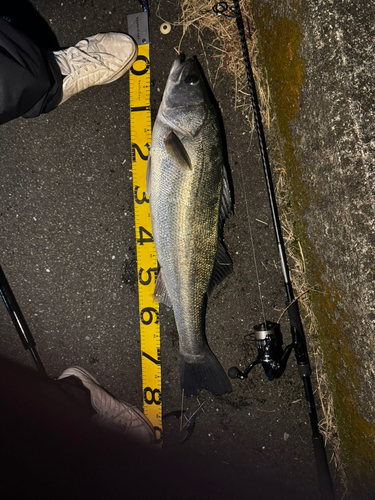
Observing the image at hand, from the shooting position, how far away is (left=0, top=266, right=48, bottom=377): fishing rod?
9.14 feet

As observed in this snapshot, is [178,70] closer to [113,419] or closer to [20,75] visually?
[20,75]

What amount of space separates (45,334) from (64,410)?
757mm

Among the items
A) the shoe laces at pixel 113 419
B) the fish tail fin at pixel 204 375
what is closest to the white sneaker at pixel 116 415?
the shoe laces at pixel 113 419

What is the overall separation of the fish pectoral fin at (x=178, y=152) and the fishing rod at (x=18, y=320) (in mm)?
2014

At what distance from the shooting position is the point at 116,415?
2881mm

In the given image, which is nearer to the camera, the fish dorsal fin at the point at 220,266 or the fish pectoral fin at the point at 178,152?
the fish pectoral fin at the point at 178,152

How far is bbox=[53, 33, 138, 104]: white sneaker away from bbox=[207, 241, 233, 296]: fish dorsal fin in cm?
184

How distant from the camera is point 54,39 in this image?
275cm

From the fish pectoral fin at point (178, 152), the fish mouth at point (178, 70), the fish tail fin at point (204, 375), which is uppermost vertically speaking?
the fish mouth at point (178, 70)

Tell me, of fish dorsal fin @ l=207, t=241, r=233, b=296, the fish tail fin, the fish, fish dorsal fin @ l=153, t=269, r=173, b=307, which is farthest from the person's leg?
the fish tail fin

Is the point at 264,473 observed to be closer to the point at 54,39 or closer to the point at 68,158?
the point at 68,158

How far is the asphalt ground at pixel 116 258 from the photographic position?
8.96 ft

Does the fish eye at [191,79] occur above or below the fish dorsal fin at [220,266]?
above

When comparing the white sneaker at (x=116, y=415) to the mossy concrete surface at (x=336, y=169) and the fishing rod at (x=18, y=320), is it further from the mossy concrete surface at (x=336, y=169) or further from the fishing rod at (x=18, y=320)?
the mossy concrete surface at (x=336, y=169)
